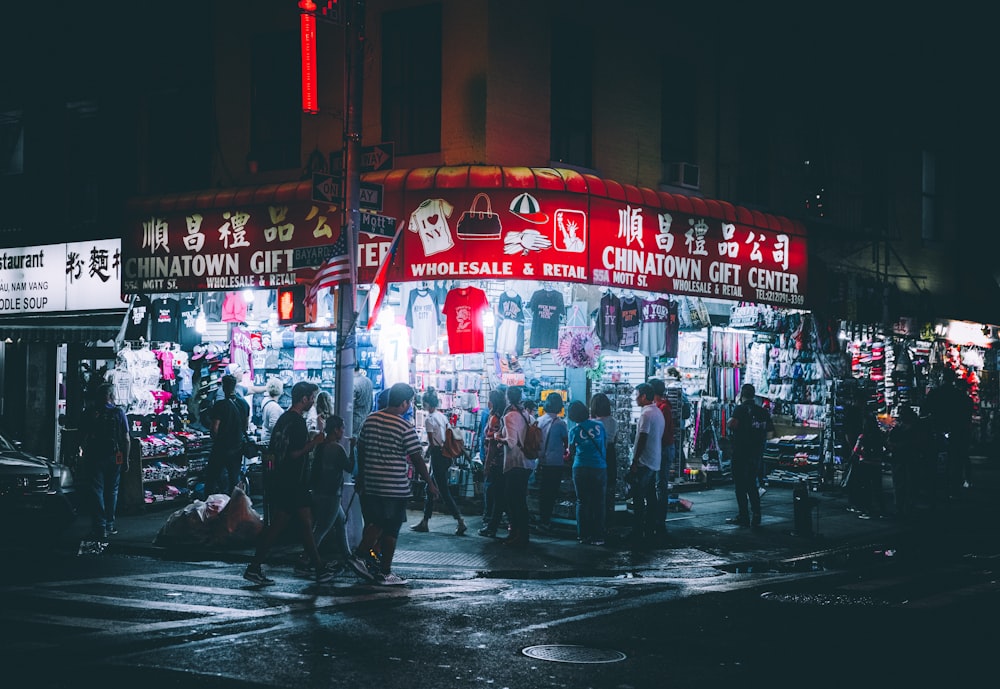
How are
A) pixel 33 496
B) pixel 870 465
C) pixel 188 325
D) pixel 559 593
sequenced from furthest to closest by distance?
pixel 188 325, pixel 870 465, pixel 33 496, pixel 559 593

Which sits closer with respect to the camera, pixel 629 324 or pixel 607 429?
pixel 607 429

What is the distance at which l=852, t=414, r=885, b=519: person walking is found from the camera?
17.0 m

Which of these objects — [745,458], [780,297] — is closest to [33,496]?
[745,458]

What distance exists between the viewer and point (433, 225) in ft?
50.9

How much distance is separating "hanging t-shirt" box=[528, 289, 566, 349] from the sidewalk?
111 inches

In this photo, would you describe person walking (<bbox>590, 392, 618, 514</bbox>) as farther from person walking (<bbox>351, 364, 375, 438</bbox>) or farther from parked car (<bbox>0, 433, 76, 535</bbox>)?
parked car (<bbox>0, 433, 76, 535</bbox>)

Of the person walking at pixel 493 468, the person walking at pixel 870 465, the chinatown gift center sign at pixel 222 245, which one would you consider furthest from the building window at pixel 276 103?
the person walking at pixel 870 465

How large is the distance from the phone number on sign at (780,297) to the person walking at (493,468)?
6.09 metres

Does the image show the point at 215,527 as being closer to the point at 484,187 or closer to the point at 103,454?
the point at 103,454

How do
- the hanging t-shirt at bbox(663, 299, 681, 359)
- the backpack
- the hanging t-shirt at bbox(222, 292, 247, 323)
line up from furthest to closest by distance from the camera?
1. the hanging t-shirt at bbox(222, 292, 247, 323)
2. the hanging t-shirt at bbox(663, 299, 681, 359)
3. the backpack

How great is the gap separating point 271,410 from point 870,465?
381 inches

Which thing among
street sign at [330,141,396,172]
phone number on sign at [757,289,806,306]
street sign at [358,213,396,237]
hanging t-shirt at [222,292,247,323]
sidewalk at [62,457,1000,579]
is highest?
street sign at [330,141,396,172]

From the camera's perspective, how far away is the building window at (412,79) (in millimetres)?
16578

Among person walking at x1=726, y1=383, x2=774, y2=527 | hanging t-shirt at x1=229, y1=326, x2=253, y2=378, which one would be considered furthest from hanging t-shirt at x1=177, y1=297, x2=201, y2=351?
person walking at x1=726, y1=383, x2=774, y2=527
